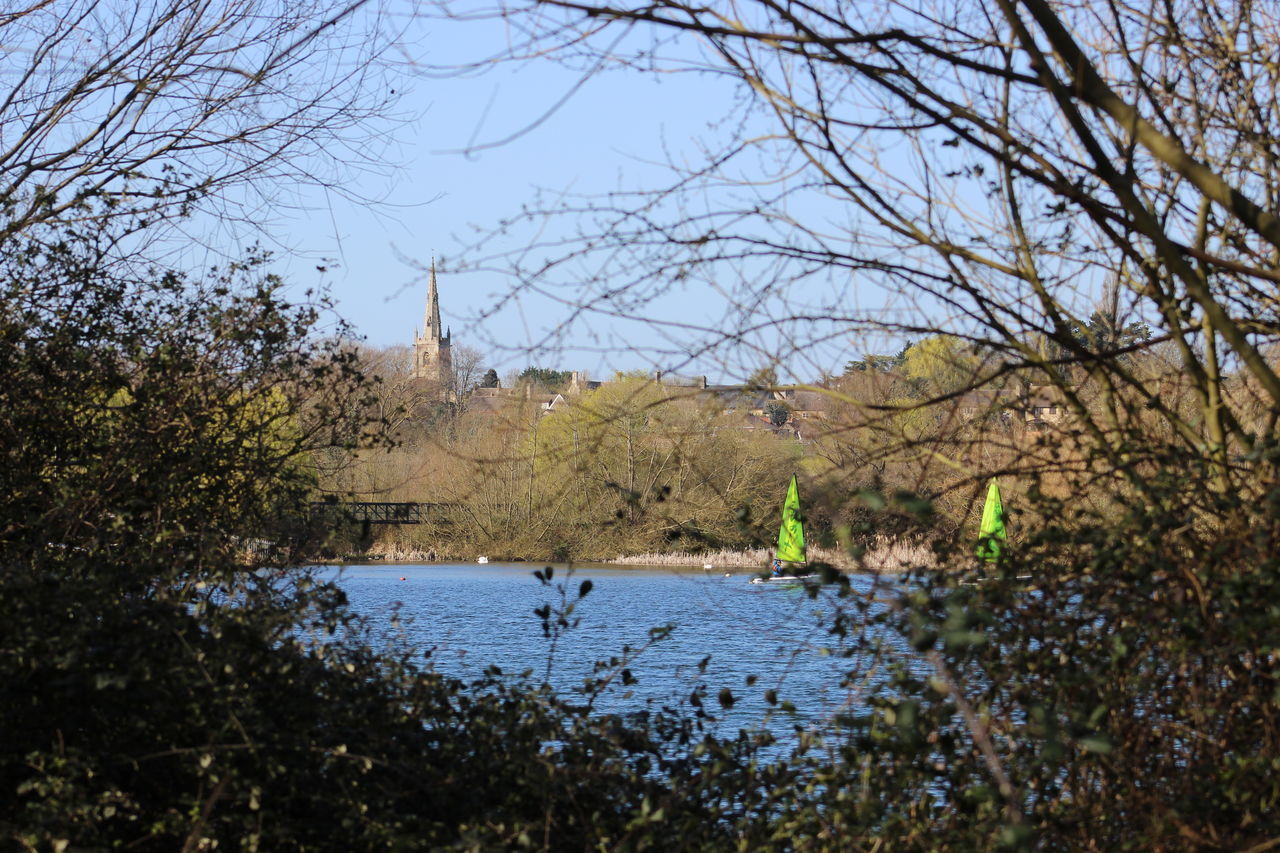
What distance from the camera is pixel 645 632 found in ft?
63.3

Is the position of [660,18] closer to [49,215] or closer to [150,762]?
[150,762]

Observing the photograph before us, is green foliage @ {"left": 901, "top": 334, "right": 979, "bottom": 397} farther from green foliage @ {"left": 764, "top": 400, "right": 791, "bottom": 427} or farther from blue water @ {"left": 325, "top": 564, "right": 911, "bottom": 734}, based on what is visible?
blue water @ {"left": 325, "top": 564, "right": 911, "bottom": 734}

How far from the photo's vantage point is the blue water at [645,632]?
15.1 ft

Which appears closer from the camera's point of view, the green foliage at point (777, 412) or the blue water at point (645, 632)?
the green foliage at point (777, 412)

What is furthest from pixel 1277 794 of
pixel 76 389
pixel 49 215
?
pixel 49 215

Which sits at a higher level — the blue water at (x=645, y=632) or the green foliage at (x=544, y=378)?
the green foliage at (x=544, y=378)

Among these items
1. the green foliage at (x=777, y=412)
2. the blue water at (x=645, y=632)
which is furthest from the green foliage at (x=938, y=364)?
the blue water at (x=645, y=632)

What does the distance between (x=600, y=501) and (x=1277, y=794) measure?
28.4m

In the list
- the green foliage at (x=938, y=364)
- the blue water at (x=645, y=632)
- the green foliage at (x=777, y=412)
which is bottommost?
the blue water at (x=645, y=632)

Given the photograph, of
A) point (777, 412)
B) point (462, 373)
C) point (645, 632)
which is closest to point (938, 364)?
point (777, 412)

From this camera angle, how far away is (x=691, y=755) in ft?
13.7

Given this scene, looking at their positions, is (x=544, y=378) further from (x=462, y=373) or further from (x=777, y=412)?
(x=462, y=373)

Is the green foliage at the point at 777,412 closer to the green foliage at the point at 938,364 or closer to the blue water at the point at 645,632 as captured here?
the green foliage at the point at 938,364

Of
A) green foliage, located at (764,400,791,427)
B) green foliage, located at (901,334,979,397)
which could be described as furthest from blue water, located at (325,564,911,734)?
green foliage, located at (901,334,979,397)
